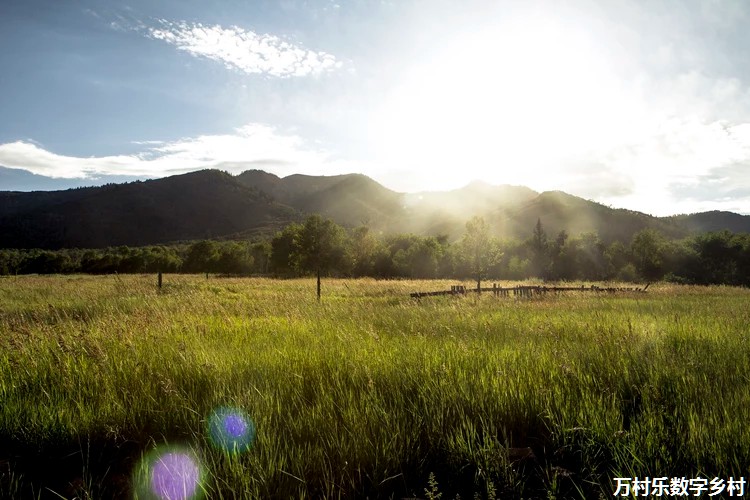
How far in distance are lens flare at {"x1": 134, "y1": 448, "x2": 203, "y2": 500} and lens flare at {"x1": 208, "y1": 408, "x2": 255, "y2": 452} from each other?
8.4 inches

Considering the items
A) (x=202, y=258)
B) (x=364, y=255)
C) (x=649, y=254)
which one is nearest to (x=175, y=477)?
(x=364, y=255)

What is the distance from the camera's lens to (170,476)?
8.45ft

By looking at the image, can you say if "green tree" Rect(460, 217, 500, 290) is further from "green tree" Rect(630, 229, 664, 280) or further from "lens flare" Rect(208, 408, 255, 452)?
"green tree" Rect(630, 229, 664, 280)

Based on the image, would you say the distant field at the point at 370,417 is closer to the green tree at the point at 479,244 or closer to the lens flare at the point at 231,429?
the lens flare at the point at 231,429

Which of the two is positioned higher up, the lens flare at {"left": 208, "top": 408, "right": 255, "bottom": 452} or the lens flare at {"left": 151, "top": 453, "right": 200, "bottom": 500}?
the lens flare at {"left": 208, "top": 408, "right": 255, "bottom": 452}

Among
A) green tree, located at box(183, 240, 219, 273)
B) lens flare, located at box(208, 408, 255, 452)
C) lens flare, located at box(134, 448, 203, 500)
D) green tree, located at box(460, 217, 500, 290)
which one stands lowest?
green tree, located at box(183, 240, 219, 273)

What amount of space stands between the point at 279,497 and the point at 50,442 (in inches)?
87.2

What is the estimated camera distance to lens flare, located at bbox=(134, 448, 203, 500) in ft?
7.89

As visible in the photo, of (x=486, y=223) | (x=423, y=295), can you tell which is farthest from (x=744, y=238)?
(x=423, y=295)

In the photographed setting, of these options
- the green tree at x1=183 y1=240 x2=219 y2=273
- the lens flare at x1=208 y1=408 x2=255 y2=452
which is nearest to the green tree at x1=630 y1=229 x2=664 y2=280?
the lens flare at x1=208 y1=408 x2=255 y2=452

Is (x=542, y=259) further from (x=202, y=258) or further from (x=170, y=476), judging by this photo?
(x=170, y=476)

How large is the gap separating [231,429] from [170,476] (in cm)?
55

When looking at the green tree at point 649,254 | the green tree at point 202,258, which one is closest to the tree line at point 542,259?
the green tree at point 649,254

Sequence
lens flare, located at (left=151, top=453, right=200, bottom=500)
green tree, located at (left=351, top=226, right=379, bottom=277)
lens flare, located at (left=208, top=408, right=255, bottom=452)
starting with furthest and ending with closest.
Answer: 1. green tree, located at (left=351, top=226, right=379, bottom=277)
2. lens flare, located at (left=208, top=408, right=255, bottom=452)
3. lens flare, located at (left=151, top=453, right=200, bottom=500)
